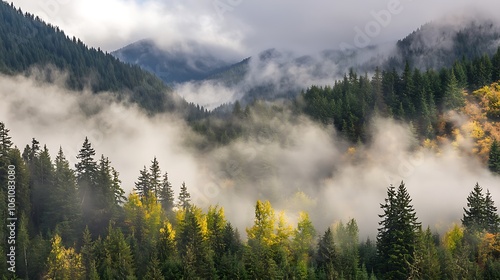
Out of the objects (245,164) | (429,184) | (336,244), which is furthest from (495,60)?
(336,244)

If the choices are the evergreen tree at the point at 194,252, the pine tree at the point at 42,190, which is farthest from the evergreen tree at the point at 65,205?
the evergreen tree at the point at 194,252

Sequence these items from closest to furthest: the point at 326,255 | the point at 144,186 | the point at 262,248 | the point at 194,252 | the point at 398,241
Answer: the point at 398,241
the point at 194,252
the point at 326,255
the point at 262,248
the point at 144,186

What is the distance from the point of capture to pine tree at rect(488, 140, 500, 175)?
120062mm

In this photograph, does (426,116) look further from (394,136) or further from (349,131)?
(349,131)

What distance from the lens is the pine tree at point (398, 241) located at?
73.8 m

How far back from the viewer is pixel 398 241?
74.8 meters

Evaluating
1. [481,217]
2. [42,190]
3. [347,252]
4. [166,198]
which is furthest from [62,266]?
[481,217]

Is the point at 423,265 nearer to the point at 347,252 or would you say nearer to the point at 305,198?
the point at 347,252

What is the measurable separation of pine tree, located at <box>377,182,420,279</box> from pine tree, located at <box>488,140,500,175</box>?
2178 inches

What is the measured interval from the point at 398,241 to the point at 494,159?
2364 inches

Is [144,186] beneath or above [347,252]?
above

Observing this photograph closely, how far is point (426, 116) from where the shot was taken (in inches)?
5694

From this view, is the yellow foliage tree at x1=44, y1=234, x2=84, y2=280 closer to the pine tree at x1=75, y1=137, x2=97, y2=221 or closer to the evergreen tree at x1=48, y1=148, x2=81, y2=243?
the evergreen tree at x1=48, y1=148, x2=81, y2=243

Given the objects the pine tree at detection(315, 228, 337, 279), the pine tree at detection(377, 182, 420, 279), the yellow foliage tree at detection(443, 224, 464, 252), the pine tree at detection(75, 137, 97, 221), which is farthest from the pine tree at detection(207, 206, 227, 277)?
the yellow foliage tree at detection(443, 224, 464, 252)
